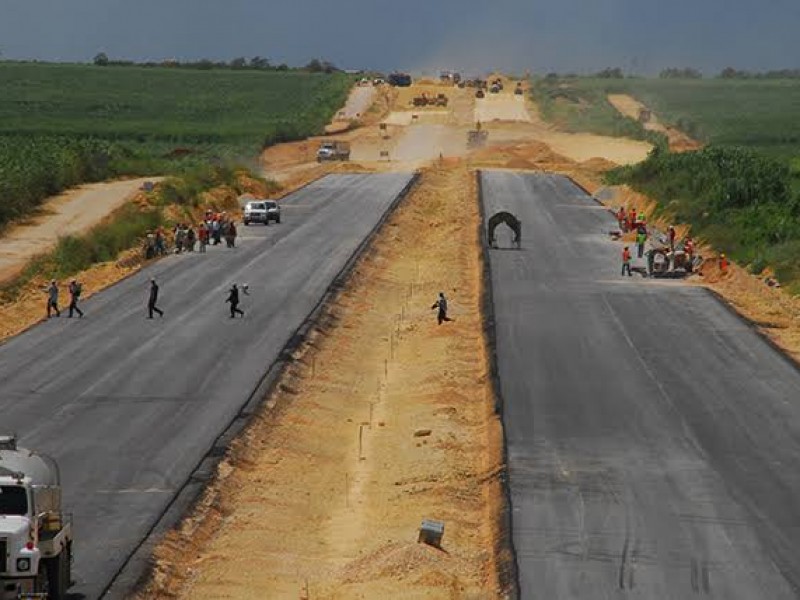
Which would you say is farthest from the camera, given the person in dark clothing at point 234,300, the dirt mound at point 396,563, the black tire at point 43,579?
the person in dark clothing at point 234,300

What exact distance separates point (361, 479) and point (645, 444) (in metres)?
6.21

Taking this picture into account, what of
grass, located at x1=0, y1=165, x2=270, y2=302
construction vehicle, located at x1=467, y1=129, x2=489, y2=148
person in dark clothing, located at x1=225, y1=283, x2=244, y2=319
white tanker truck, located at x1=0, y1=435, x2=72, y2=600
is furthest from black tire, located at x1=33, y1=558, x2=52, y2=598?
construction vehicle, located at x1=467, y1=129, x2=489, y2=148

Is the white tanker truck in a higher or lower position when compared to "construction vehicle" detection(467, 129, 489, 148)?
higher

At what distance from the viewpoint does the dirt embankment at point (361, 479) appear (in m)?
27.1

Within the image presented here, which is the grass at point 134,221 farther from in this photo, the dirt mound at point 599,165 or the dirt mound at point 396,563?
the dirt mound at point 396,563

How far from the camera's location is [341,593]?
86.0 ft

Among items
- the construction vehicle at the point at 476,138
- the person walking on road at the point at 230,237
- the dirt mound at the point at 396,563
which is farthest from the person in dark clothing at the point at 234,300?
the construction vehicle at the point at 476,138

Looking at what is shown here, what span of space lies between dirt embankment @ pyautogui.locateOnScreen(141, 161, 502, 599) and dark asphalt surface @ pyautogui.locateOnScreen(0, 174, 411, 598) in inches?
43.8

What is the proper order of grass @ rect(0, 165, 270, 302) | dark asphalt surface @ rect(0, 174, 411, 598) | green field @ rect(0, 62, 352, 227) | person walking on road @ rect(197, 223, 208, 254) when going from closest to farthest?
dark asphalt surface @ rect(0, 174, 411, 598), grass @ rect(0, 165, 270, 302), person walking on road @ rect(197, 223, 208, 254), green field @ rect(0, 62, 352, 227)

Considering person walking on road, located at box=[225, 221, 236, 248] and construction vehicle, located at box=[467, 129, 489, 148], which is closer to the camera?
person walking on road, located at box=[225, 221, 236, 248]

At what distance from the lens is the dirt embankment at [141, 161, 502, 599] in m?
27.1

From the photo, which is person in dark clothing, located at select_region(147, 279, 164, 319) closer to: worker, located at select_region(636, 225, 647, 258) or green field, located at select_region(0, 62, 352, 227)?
worker, located at select_region(636, 225, 647, 258)

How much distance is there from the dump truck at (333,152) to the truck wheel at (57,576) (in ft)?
410

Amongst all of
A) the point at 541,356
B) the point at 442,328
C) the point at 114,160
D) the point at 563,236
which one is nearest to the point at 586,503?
the point at 541,356
